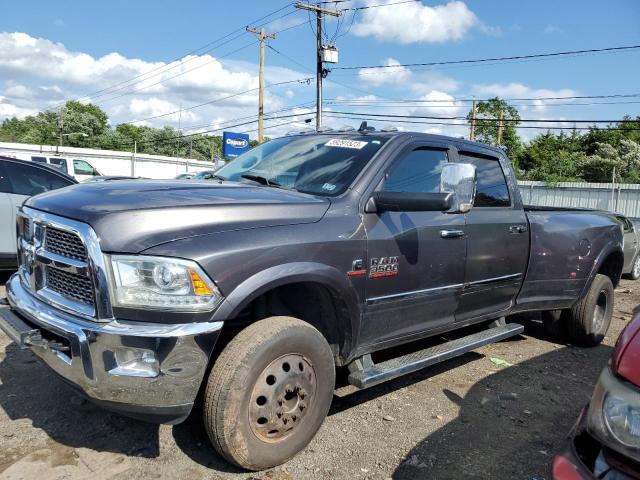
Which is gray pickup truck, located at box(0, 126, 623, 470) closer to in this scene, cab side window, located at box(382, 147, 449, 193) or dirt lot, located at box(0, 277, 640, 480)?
cab side window, located at box(382, 147, 449, 193)

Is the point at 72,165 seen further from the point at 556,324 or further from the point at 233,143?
the point at 556,324

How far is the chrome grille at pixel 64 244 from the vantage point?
259 centimetres

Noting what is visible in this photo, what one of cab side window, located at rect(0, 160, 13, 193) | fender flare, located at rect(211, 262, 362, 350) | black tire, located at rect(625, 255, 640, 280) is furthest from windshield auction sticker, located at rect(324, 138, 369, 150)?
black tire, located at rect(625, 255, 640, 280)

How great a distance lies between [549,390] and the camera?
433 cm

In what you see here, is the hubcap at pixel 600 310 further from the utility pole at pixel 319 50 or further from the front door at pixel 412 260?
the utility pole at pixel 319 50

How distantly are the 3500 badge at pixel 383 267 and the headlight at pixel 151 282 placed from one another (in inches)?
47.2

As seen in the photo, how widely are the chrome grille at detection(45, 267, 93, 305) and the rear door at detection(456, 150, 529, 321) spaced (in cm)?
261

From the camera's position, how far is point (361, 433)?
341 centimetres

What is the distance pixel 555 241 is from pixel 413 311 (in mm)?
2053

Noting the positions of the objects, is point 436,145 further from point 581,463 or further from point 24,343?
point 24,343

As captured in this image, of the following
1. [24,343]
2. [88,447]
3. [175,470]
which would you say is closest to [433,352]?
[175,470]

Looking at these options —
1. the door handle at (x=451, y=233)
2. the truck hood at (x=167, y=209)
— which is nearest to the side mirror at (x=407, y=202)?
the truck hood at (x=167, y=209)

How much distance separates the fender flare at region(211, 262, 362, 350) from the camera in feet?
8.45

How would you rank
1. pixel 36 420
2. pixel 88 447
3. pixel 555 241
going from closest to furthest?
pixel 88 447
pixel 36 420
pixel 555 241
